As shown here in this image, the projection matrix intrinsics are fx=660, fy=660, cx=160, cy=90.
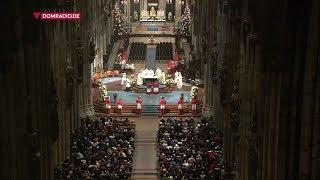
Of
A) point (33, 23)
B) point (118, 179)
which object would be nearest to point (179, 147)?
point (118, 179)

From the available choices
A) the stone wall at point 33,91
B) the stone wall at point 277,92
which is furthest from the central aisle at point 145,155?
the stone wall at point 277,92

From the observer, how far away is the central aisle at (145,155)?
3962 cm

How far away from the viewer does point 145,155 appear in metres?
43.3

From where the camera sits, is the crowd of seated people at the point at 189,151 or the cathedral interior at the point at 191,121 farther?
the crowd of seated people at the point at 189,151

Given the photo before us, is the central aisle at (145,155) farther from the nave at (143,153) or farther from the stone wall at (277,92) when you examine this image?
the stone wall at (277,92)

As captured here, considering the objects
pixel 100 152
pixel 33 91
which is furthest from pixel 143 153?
pixel 33 91

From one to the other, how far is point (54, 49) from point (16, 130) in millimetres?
10687

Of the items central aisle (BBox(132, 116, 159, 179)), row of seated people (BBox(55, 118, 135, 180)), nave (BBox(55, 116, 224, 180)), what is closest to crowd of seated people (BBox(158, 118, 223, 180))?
nave (BBox(55, 116, 224, 180))

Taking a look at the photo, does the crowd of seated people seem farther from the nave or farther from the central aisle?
the central aisle

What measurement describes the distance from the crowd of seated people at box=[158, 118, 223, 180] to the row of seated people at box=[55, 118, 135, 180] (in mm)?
2138

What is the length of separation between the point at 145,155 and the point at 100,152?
223 inches

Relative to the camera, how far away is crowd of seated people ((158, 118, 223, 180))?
3489 centimetres

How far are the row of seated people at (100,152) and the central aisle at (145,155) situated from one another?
3.61ft

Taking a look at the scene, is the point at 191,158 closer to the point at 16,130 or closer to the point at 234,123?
the point at 234,123
